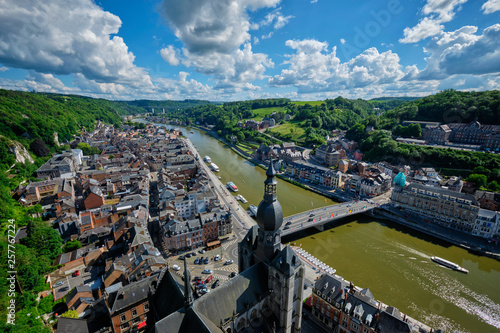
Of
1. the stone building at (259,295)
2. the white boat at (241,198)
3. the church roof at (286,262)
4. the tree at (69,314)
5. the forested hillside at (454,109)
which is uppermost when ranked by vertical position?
the forested hillside at (454,109)

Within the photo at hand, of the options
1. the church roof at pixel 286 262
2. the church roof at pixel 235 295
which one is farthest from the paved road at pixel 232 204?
the church roof at pixel 286 262

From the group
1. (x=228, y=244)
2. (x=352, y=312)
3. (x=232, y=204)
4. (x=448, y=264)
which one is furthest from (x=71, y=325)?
(x=448, y=264)

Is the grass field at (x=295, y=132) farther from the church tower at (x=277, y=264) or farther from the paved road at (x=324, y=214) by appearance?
the church tower at (x=277, y=264)

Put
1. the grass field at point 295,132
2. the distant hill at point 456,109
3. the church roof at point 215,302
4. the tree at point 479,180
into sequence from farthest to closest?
the grass field at point 295,132 < the distant hill at point 456,109 < the tree at point 479,180 < the church roof at point 215,302

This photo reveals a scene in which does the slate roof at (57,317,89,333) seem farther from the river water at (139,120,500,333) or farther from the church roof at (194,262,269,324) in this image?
the river water at (139,120,500,333)

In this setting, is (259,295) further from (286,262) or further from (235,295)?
A: (286,262)

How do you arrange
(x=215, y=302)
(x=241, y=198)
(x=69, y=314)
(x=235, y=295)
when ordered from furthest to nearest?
1. (x=241, y=198)
2. (x=69, y=314)
3. (x=235, y=295)
4. (x=215, y=302)

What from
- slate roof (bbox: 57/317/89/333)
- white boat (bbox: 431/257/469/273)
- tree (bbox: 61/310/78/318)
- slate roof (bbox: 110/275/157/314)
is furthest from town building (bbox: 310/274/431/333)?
tree (bbox: 61/310/78/318)
